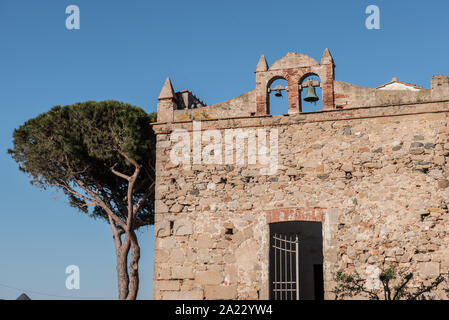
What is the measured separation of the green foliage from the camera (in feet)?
49.1

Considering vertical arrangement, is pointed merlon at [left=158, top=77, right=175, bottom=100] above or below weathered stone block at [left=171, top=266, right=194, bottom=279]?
above

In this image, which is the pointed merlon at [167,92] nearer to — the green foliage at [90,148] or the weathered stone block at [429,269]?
the green foliage at [90,148]

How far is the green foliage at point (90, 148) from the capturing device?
49.1ft

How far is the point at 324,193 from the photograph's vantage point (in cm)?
1058

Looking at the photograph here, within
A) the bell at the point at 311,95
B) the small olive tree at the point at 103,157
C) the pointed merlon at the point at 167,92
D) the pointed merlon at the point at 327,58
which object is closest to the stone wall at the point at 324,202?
the bell at the point at 311,95

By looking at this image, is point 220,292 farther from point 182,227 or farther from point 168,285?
point 182,227

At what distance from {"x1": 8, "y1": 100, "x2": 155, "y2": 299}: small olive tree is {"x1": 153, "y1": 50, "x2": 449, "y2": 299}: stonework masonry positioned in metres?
3.72

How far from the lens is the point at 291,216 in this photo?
34.8 ft

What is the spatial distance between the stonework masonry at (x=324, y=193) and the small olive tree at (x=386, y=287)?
0.41 ft

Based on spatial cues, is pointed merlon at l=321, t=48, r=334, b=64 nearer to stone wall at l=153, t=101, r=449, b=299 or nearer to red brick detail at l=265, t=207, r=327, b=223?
stone wall at l=153, t=101, r=449, b=299

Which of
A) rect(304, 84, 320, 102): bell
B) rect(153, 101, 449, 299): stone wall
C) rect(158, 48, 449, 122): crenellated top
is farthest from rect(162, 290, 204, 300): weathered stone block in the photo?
rect(304, 84, 320, 102): bell
